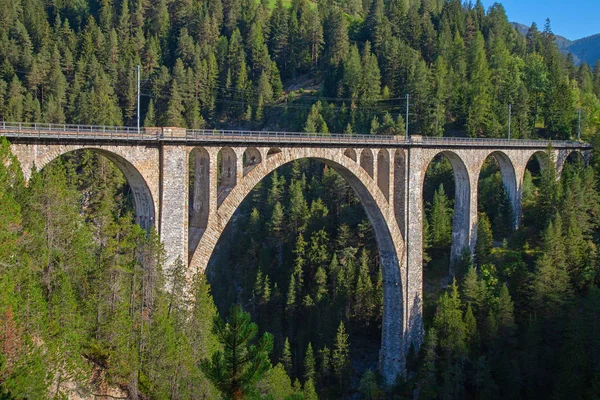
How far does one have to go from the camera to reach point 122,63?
8794 centimetres

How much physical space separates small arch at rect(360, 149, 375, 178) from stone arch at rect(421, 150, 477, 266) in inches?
394

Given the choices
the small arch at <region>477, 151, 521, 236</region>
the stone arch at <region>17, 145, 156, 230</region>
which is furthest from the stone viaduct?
the small arch at <region>477, 151, 521, 236</region>

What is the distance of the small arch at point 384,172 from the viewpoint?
145ft

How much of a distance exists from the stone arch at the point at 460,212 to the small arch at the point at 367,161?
1000 centimetres

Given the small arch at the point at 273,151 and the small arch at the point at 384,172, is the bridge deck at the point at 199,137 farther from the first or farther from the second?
the small arch at the point at 384,172

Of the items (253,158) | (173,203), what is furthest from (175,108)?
(173,203)

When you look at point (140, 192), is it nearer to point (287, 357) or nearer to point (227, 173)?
point (227, 173)

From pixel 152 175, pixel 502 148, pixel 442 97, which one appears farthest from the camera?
pixel 442 97

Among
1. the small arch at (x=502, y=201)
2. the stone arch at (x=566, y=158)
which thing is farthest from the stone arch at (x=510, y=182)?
the stone arch at (x=566, y=158)

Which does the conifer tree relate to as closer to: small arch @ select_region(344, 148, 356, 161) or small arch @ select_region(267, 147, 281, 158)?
small arch @ select_region(344, 148, 356, 161)

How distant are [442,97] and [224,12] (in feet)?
189

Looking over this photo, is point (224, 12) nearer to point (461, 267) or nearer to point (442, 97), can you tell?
point (442, 97)

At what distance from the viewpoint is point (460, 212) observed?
5262cm

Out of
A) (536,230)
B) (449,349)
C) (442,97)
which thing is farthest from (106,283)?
(442,97)
